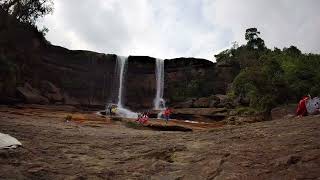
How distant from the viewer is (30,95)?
43.3m

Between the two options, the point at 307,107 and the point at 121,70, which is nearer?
the point at 307,107

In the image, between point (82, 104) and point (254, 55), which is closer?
point (82, 104)

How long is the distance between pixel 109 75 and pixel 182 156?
46496 mm

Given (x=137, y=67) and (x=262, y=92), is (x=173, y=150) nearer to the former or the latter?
(x=262, y=92)

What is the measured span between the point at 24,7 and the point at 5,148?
34.6 meters

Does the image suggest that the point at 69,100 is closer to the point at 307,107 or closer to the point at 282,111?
the point at 282,111

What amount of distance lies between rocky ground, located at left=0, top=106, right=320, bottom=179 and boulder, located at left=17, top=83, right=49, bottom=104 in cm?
3178

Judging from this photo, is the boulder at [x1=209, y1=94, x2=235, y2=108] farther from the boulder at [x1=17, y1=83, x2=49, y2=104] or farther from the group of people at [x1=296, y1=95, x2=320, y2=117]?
the group of people at [x1=296, y1=95, x2=320, y2=117]

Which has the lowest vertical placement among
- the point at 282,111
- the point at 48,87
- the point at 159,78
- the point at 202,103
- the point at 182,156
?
the point at 182,156

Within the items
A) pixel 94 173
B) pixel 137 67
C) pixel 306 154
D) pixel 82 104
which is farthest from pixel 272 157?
pixel 137 67

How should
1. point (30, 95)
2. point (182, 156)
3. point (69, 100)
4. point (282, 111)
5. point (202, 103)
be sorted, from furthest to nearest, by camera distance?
1. point (69, 100)
2. point (202, 103)
3. point (30, 95)
4. point (282, 111)
5. point (182, 156)

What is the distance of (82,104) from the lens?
169ft

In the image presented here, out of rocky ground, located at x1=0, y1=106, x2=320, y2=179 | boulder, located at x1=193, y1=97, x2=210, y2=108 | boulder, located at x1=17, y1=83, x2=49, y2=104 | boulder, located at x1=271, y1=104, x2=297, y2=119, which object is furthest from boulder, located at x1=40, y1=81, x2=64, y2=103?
rocky ground, located at x1=0, y1=106, x2=320, y2=179

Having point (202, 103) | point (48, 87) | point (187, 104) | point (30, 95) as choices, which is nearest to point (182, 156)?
point (30, 95)
